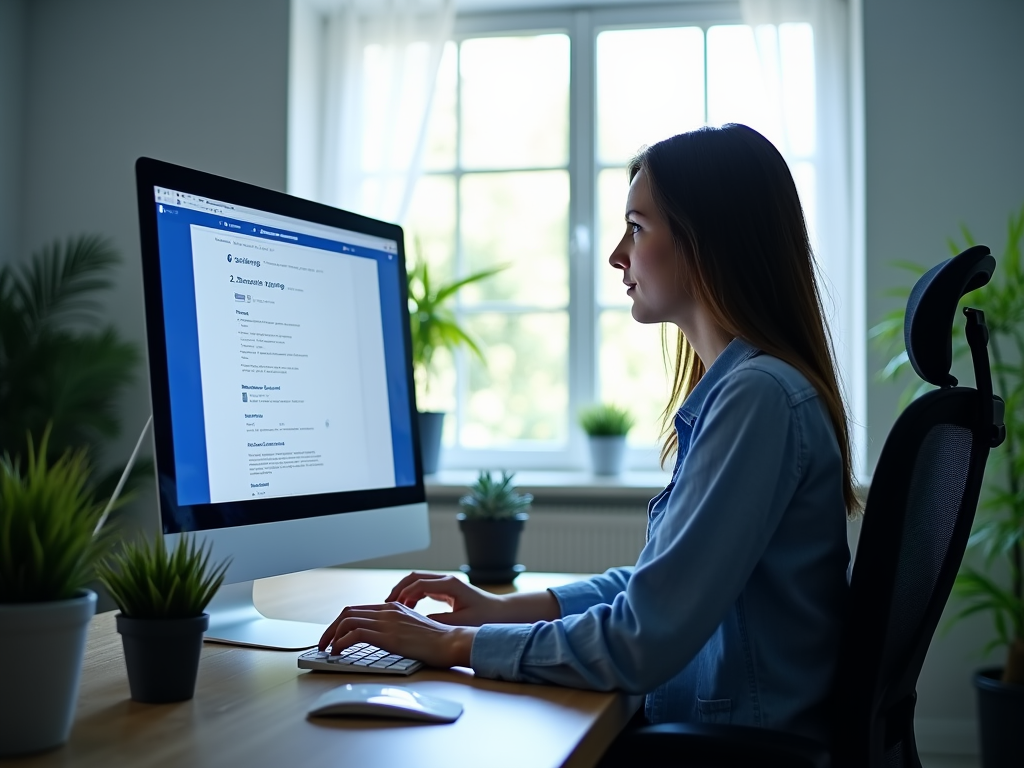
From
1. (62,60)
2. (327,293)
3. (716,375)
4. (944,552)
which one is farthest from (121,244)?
(944,552)

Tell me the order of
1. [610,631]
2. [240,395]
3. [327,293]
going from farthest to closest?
[327,293] < [240,395] < [610,631]

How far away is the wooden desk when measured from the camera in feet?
2.57

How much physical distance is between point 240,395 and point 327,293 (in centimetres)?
24

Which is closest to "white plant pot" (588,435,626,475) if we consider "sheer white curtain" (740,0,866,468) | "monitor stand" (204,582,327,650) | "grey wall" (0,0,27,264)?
"sheer white curtain" (740,0,866,468)

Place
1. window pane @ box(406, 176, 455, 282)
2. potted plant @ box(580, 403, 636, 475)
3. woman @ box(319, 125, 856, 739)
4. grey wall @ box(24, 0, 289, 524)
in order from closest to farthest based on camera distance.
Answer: woman @ box(319, 125, 856, 739) < potted plant @ box(580, 403, 636, 475) < grey wall @ box(24, 0, 289, 524) < window pane @ box(406, 176, 455, 282)

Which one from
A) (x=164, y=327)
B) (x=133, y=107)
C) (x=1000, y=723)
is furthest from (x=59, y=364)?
(x=1000, y=723)

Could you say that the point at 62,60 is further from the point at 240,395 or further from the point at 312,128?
the point at 240,395

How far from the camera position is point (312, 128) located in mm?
3750

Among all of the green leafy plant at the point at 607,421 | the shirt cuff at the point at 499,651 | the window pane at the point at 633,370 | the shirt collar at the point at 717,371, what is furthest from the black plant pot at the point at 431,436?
the shirt cuff at the point at 499,651

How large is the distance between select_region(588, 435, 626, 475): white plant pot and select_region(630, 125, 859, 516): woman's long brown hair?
218 cm

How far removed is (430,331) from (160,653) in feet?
8.22

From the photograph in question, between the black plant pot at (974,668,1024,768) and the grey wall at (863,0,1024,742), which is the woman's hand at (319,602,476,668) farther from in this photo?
the grey wall at (863,0,1024,742)

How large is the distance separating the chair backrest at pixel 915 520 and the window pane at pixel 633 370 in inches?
101

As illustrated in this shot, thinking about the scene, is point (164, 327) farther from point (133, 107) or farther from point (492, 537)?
point (133, 107)
